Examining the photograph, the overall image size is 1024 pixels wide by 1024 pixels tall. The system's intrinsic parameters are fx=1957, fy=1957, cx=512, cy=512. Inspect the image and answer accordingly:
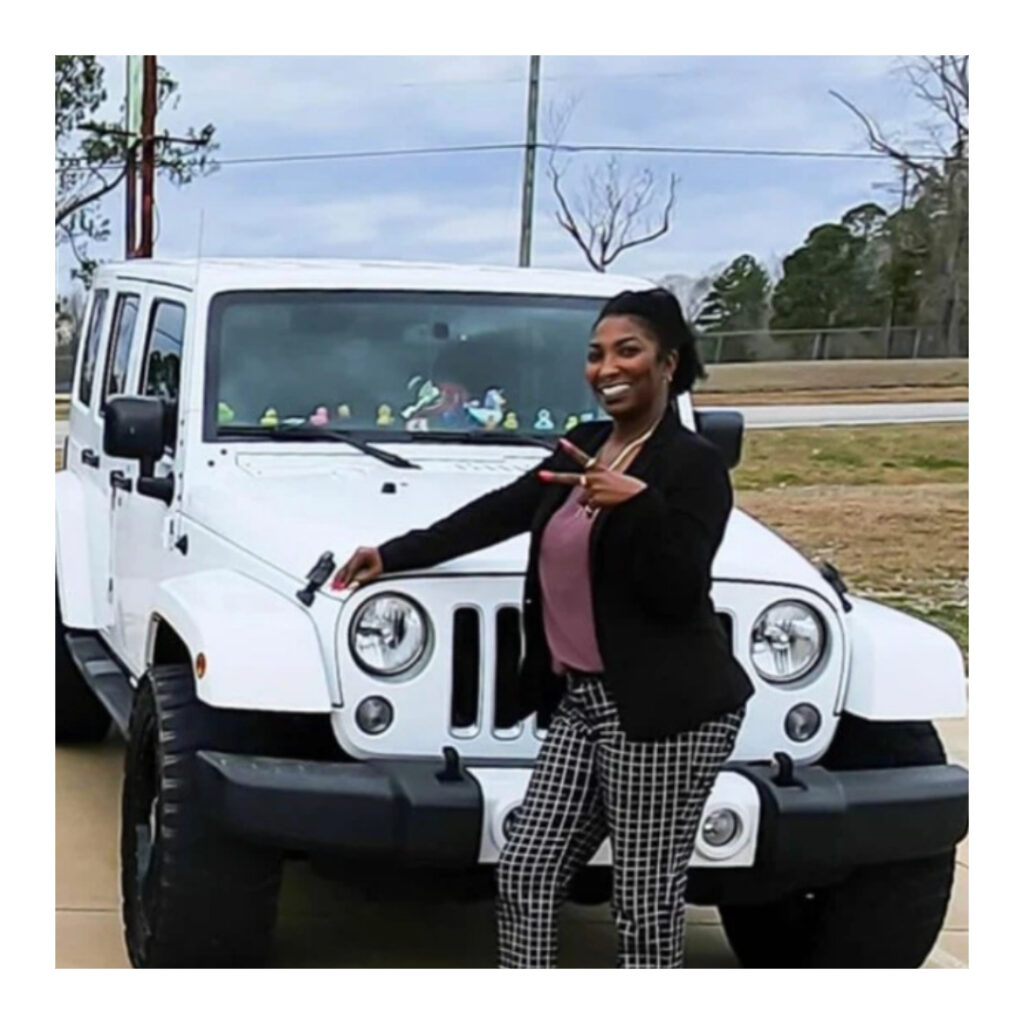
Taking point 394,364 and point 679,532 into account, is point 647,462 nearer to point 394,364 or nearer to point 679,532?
point 679,532

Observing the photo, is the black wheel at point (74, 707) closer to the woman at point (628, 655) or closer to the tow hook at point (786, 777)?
the woman at point (628, 655)

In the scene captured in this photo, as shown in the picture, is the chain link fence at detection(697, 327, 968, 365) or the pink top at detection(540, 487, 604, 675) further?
the chain link fence at detection(697, 327, 968, 365)

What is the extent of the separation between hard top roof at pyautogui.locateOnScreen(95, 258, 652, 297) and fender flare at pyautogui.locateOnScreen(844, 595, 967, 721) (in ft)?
5.08

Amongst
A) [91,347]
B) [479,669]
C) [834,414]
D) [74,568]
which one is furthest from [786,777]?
[91,347]

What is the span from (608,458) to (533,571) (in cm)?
29

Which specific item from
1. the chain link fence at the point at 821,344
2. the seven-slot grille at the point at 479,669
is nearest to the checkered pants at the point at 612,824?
the seven-slot grille at the point at 479,669

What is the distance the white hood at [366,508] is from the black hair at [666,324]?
58 cm

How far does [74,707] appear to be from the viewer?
6953 millimetres

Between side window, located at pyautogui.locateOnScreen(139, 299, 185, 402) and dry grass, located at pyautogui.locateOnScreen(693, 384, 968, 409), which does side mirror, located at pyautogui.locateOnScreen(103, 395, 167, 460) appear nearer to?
side window, located at pyautogui.locateOnScreen(139, 299, 185, 402)

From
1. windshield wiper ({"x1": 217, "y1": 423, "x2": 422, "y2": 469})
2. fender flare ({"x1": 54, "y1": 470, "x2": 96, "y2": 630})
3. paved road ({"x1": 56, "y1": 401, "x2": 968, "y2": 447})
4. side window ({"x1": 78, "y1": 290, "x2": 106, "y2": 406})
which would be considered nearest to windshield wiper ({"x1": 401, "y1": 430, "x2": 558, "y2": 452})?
windshield wiper ({"x1": 217, "y1": 423, "x2": 422, "y2": 469})

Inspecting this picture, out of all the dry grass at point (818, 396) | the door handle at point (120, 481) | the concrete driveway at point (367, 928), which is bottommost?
the concrete driveway at point (367, 928)

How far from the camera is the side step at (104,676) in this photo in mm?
5512

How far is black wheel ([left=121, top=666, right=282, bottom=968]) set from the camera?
A: 429cm

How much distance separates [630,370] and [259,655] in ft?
3.33
